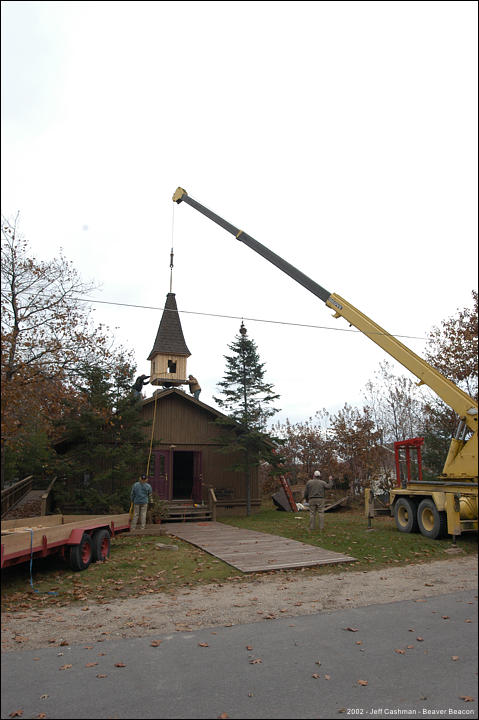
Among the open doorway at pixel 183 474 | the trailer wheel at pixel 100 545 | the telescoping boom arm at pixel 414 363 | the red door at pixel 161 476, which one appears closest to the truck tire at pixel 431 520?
the telescoping boom arm at pixel 414 363

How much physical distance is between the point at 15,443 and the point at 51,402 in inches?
60.1

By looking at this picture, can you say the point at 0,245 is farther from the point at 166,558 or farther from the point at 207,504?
the point at 207,504

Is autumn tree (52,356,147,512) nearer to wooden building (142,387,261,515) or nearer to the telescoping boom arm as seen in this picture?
wooden building (142,387,261,515)

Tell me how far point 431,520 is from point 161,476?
35.7ft

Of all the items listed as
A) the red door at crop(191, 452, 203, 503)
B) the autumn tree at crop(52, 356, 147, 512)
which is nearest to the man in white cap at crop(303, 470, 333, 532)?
the autumn tree at crop(52, 356, 147, 512)

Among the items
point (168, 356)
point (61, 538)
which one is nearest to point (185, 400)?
point (168, 356)

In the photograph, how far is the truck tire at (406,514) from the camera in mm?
13719

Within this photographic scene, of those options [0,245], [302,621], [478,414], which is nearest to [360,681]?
[302,621]

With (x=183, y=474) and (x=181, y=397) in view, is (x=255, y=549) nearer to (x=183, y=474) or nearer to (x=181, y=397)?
(x=181, y=397)

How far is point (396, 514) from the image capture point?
14453 millimetres

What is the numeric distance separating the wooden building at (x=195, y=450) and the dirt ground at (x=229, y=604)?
38.2 feet

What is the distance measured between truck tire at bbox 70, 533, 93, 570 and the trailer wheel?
139 mm

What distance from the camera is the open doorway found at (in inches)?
957

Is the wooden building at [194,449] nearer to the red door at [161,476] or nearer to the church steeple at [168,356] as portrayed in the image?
the red door at [161,476]
